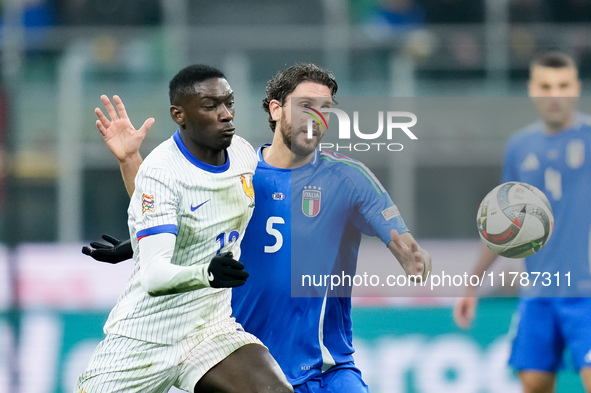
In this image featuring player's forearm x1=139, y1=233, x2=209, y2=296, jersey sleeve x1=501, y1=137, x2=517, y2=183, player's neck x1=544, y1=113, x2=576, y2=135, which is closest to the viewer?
player's forearm x1=139, y1=233, x2=209, y2=296

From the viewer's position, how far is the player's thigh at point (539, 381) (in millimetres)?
5918

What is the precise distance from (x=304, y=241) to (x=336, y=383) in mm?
731

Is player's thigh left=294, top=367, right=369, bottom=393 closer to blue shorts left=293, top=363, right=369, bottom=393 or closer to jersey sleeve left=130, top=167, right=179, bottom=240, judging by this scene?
blue shorts left=293, top=363, right=369, bottom=393

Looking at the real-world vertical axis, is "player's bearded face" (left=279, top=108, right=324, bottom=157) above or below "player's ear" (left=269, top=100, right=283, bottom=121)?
below

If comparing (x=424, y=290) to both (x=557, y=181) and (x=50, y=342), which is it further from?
(x=50, y=342)

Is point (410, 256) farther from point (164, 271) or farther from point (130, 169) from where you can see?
point (130, 169)

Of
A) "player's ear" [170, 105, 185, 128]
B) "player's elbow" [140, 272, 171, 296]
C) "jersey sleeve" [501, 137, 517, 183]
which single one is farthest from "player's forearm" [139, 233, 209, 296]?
"jersey sleeve" [501, 137, 517, 183]

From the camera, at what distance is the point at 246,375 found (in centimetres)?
395

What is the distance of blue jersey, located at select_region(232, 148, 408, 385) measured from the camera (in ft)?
14.6

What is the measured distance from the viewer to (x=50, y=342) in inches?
308

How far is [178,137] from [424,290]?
4028 mm

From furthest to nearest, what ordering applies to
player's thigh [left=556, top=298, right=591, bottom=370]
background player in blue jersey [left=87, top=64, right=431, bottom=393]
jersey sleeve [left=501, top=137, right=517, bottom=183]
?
jersey sleeve [left=501, top=137, right=517, bottom=183], player's thigh [left=556, top=298, right=591, bottom=370], background player in blue jersey [left=87, top=64, right=431, bottom=393]

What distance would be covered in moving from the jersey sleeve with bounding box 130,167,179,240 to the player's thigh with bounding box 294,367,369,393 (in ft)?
4.00

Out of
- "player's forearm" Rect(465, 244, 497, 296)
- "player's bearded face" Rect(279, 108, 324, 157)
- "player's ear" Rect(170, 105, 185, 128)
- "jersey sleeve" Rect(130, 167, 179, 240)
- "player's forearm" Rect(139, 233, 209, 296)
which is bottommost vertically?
"player's forearm" Rect(465, 244, 497, 296)
